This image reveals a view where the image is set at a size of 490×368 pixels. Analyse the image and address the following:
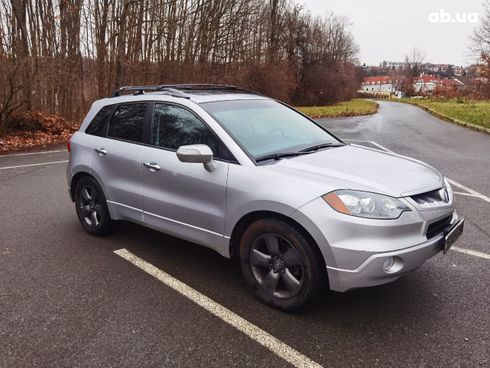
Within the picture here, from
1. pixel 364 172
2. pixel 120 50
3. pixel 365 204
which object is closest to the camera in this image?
pixel 365 204

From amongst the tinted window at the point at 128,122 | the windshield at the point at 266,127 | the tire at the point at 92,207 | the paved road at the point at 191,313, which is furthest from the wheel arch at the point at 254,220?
the tire at the point at 92,207

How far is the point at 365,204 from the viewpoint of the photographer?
2.95 meters

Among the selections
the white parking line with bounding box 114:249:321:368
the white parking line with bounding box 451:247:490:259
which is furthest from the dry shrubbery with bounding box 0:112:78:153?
the white parking line with bounding box 451:247:490:259

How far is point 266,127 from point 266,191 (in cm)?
104

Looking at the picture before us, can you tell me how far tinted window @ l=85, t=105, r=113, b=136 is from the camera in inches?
192

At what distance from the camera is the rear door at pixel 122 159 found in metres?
4.29

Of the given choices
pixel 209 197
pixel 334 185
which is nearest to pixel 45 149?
pixel 209 197

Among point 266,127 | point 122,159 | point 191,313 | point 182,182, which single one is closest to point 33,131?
point 122,159

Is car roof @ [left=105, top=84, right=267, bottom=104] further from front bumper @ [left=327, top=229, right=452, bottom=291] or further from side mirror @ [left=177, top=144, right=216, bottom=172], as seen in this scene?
front bumper @ [left=327, top=229, right=452, bottom=291]

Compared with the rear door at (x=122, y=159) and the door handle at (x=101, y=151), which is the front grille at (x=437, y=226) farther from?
the door handle at (x=101, y=151)

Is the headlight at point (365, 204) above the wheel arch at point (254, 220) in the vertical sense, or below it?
above

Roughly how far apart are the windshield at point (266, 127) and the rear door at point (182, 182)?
202 millimetres

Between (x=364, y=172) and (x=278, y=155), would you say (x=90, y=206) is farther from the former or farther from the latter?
(x=364, y=172)

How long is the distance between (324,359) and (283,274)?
72 centimetres
